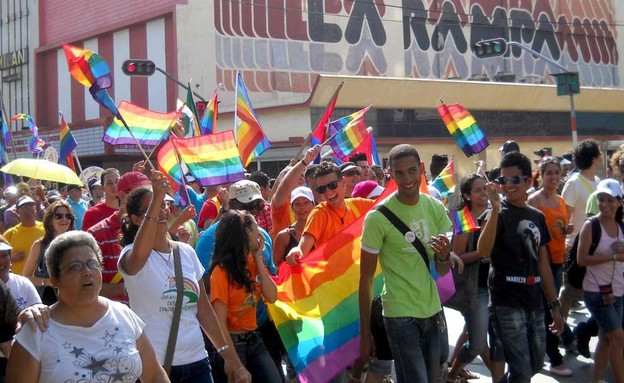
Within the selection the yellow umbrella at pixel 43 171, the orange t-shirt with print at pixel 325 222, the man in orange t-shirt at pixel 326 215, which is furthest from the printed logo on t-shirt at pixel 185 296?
the yellow umbrella at pixel 43 171

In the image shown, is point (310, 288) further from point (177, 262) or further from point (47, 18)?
point (47, 18)

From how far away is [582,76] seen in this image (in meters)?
46.3

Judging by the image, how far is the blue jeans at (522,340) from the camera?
5.78 m

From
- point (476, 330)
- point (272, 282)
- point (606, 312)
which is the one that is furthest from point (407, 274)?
point (606, 312)

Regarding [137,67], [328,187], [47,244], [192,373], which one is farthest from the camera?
[137,67]

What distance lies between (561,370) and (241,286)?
12.2ft

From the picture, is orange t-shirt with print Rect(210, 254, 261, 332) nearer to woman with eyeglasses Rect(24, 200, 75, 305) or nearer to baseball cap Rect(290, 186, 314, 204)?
baseball cap Rect(290, 186, 314, 204)

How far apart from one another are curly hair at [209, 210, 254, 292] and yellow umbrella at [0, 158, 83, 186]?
15.3 feet

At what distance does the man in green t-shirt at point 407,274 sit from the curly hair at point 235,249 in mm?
726

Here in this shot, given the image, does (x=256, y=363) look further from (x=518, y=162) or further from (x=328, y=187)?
(x=518, y=162)

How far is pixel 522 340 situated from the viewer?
19.1 feet

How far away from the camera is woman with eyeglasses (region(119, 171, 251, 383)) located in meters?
4.62

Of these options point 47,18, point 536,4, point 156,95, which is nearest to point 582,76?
point 536,4

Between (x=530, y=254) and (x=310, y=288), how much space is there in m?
1.59
